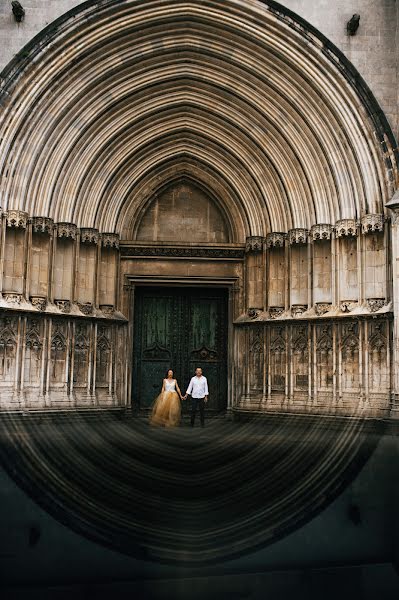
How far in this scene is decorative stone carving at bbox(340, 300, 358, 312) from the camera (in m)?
13.0

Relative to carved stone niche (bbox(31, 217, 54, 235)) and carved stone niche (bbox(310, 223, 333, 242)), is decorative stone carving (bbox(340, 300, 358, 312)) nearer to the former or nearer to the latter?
carved stone niche (bbox(310, 223, 333, 242))

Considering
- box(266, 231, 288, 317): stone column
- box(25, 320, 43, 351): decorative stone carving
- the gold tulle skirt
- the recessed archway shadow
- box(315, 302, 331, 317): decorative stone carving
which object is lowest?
the recessed archway shadow

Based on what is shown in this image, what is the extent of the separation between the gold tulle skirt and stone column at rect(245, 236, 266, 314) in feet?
9.81

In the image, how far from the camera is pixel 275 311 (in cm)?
1438

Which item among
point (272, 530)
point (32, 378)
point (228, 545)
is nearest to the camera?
point (228, 545)

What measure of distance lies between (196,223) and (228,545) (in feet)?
40.2

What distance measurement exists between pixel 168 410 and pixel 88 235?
4180 millimetres

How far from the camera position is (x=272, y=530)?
4.68 m

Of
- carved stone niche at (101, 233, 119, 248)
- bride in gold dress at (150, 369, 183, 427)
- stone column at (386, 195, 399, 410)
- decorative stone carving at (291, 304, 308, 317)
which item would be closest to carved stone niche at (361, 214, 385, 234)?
stone column at (386, 195, 399, 410)

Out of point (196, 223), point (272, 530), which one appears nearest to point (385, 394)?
point (196, 223)

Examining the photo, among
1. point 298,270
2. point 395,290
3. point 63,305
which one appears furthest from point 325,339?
point 63,305

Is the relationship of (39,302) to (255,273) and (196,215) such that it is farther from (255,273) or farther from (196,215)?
(255,273)

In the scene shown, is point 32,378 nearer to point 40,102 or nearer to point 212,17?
point 40,102

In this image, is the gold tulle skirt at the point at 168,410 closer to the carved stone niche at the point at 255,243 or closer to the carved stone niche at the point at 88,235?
the carved stone niche at the point at 88,235
